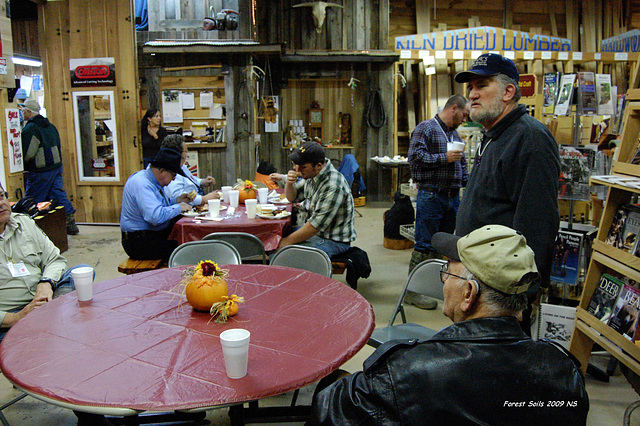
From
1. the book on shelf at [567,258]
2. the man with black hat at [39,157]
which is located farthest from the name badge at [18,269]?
the man with black hat at [39,157]

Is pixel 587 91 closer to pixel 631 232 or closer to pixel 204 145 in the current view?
pixel 631 232

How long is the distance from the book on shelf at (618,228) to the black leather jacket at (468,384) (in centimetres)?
213

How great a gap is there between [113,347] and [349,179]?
7.56m

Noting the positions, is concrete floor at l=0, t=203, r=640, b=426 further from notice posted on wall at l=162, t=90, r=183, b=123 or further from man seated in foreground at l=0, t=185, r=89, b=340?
notice posted on wall at l=162, t=90, r=183, b=123

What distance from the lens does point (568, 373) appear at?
1.46 metres

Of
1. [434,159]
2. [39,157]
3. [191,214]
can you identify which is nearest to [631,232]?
[434,159]

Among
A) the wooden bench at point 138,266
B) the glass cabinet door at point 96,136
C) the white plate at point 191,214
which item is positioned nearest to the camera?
the wooden bench at point 138,266

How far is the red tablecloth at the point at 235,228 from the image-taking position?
4.32 metres

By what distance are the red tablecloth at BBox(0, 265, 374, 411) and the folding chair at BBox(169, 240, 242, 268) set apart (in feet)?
2.10

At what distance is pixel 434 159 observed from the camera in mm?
4762

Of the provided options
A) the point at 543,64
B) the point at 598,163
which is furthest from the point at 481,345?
Result: the point at 543,64

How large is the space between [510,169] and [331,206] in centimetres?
197

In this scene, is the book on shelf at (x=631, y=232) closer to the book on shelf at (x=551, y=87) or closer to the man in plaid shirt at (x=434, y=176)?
the man in plaid shirt at (x=434, y=176)

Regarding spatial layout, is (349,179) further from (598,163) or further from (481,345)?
(481,345)
